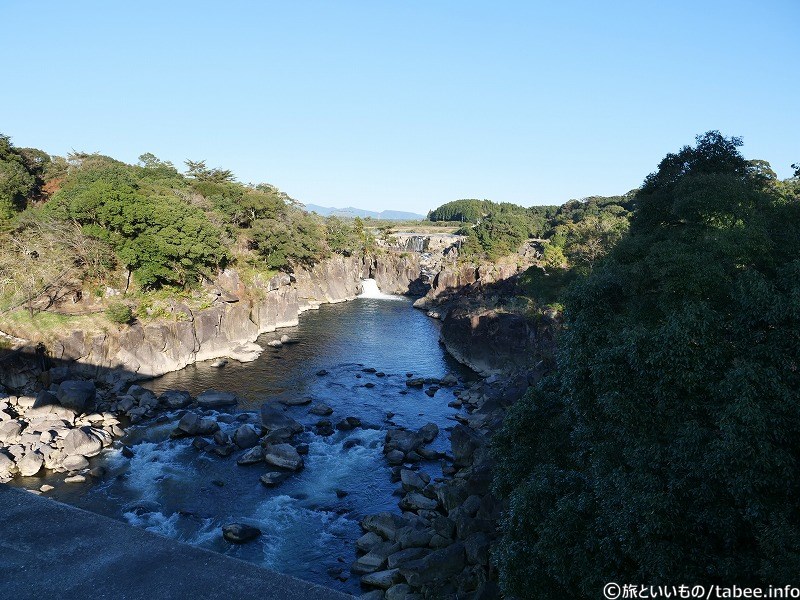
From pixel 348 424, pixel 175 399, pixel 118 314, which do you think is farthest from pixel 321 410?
pixel 118 314

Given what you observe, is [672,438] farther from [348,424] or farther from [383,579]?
[348,424]

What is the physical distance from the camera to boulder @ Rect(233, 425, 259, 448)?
3219 cm

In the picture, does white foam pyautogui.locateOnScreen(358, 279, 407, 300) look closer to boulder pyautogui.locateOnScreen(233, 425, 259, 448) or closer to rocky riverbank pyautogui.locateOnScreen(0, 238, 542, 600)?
rocky riverbank pyautogui.locateOnScreen(0, 238, 542, 600)

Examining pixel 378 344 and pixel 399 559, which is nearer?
pixel 399 559

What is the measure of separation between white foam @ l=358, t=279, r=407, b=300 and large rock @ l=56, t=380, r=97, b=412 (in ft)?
206

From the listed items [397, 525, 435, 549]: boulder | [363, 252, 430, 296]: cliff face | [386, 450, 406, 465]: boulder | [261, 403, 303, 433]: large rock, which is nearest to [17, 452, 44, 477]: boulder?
[261, 403, 303, 433]: large rock

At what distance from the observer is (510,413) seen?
1822 cm

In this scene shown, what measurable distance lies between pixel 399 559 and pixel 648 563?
Result: 1271 centimetres

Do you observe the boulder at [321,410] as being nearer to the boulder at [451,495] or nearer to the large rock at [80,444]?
the large rock at [80,444]

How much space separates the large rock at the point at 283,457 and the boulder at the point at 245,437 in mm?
1804

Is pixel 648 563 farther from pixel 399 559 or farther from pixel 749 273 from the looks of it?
pixel 399 559

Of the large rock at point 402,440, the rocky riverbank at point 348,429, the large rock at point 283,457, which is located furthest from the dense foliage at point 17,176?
the large rock at point 402,440

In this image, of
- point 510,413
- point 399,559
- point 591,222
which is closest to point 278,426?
point 399,559

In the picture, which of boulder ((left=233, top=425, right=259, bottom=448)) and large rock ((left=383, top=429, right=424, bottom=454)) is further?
large rock ((left=383, top=429, right=424, bottom=454))
